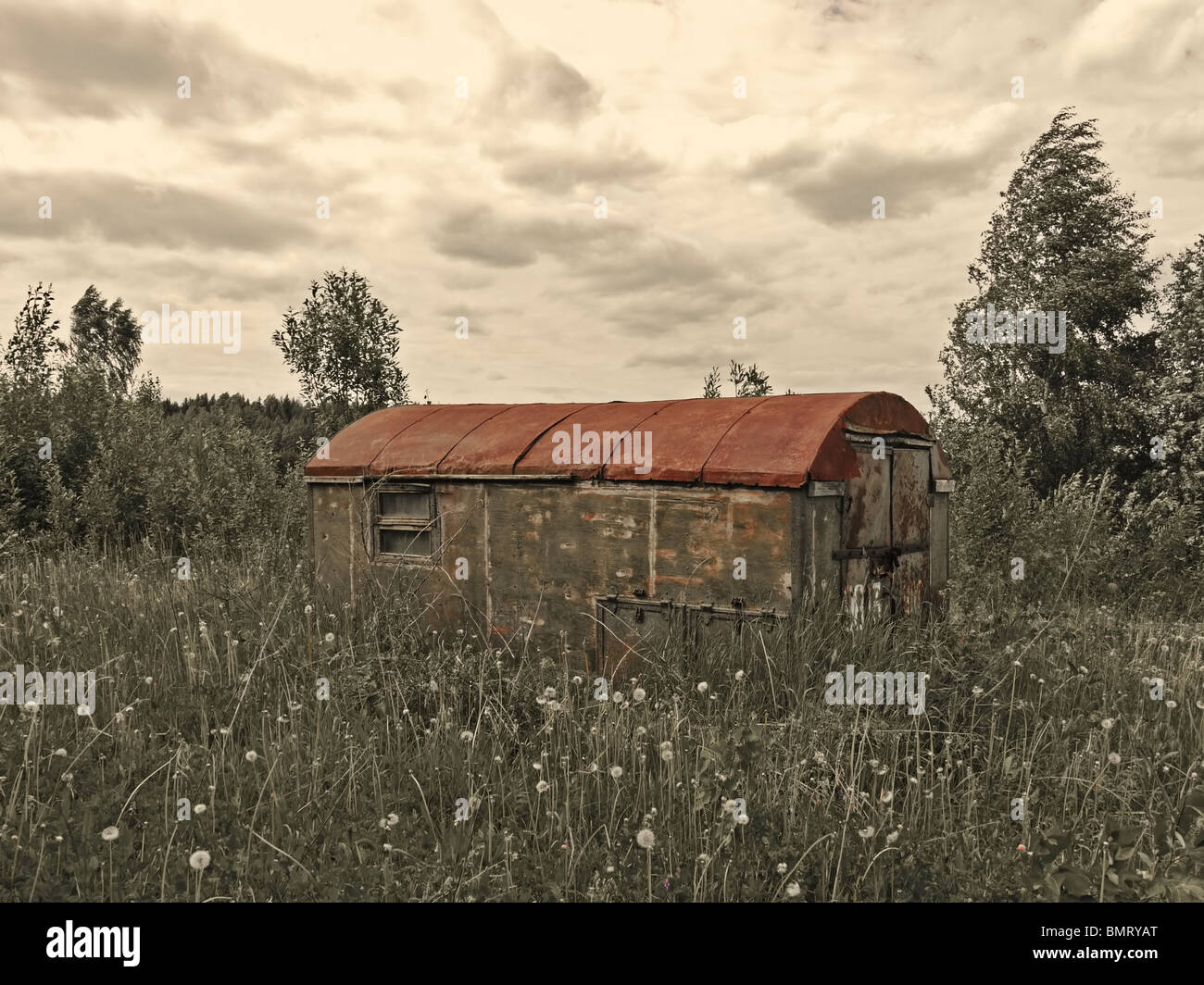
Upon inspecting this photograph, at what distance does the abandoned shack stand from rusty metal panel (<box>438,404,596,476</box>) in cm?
2

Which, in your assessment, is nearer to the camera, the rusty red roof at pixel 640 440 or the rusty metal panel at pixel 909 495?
the rusty red roof at pixel 640 440

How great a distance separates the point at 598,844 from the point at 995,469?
9778mm

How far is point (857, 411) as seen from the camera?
6160mm

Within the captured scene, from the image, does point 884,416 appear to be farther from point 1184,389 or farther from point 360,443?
point 1184,389

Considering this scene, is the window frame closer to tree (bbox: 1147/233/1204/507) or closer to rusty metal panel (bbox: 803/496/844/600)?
rusty metal panel (bbox: 803/496/844/600)

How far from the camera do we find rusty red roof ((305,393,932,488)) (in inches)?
229

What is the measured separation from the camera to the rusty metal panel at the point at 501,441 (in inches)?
268

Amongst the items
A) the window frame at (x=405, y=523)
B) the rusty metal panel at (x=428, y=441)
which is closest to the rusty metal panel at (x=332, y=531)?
the window frame at (x=405, y=523)

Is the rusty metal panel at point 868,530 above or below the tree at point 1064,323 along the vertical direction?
below

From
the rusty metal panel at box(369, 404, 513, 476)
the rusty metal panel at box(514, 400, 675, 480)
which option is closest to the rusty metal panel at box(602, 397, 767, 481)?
the rusty metal panel at box(514, 400, 675, 480)

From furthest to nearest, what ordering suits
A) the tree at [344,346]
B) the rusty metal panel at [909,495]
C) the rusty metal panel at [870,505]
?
the tree at [344,346]
the rusty metal panel at [909,495]
the rusty metal panel at [870,505]

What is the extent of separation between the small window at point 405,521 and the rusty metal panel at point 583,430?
1.06 meters

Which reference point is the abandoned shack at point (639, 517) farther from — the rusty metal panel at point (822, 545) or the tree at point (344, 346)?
the tree at point (344, 346)

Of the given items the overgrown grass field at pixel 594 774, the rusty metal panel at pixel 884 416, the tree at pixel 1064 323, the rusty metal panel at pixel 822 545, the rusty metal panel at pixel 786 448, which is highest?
the tree at pixel 1064 323
